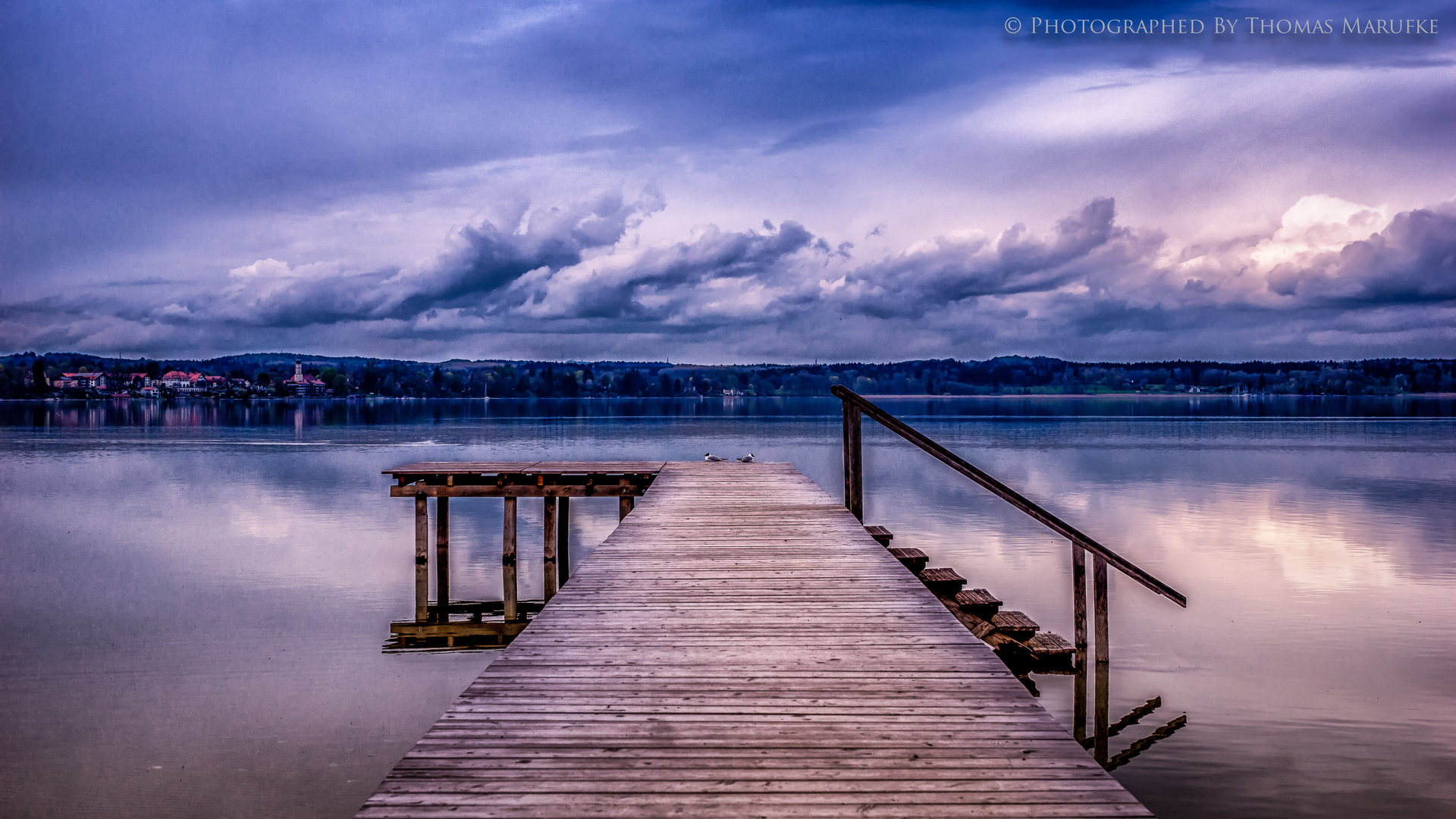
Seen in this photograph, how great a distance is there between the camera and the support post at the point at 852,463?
1231 centimetres

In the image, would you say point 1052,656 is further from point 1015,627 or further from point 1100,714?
point 1100,714

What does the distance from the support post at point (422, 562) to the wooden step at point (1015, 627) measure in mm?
8755

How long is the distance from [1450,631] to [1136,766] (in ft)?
25.8

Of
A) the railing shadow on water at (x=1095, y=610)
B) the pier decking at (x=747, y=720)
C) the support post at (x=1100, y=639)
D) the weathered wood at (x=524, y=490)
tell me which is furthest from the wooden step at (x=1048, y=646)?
the weathered wood at (x=524, y=490)

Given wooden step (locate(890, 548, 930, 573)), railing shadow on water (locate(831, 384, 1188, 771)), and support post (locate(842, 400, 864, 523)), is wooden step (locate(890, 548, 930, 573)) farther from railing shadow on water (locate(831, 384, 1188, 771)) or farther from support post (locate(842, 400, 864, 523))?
railing shadow on water (locate(831, 384, 1188, 771))

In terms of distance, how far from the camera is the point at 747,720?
423cm

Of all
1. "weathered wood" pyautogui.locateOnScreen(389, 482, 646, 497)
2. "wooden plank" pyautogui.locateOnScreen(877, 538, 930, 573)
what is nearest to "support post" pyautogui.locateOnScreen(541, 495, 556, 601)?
"weathered wood" pyautogui.locateOnScreen(389, 482, 646, 497)

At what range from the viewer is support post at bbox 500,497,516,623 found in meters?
14.9

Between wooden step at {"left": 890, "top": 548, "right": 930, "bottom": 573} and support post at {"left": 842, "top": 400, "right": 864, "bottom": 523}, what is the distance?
94 cm

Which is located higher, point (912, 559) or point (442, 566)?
point (912, 559)

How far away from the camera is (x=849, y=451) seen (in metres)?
12.6

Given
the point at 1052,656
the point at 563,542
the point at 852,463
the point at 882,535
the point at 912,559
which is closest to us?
the point at 1052,656

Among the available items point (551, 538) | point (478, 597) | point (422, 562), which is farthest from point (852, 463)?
point (478, 597)

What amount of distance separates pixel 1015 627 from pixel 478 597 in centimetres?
1052
